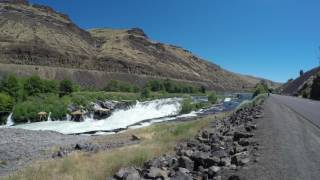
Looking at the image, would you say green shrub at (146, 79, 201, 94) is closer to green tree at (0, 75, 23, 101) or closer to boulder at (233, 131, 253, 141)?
A: green tree at (0, 75, 23, 101)

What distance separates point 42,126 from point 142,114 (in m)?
22.7

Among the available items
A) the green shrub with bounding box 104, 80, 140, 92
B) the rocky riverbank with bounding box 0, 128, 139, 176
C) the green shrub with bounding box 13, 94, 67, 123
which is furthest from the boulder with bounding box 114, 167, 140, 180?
the green shrub with bounding box 104, 80, 140, 92

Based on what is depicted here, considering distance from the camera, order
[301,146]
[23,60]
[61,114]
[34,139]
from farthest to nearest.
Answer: [23,60]
[61,114]
[34,139]
[301,146]

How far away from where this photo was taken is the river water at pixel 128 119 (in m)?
51.4

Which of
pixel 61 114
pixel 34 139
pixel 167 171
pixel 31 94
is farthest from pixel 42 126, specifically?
pixel 167 171

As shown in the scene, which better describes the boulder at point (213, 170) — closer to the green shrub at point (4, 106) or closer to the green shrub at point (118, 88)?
the green shrub at point (4, 106)

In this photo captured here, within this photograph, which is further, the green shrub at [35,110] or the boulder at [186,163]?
the green shrub at [35,110]

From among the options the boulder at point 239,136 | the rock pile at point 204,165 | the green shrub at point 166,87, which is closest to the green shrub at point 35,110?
the boulder at point 239,136

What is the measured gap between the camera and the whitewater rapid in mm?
52000

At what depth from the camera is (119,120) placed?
63531 millimetres

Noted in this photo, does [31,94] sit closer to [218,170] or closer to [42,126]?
[42,126]

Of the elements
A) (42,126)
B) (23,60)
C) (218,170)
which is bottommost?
(42,126)

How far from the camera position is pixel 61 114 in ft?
212

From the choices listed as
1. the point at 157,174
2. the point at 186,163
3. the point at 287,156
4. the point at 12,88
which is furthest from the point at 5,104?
the point at 287,156
